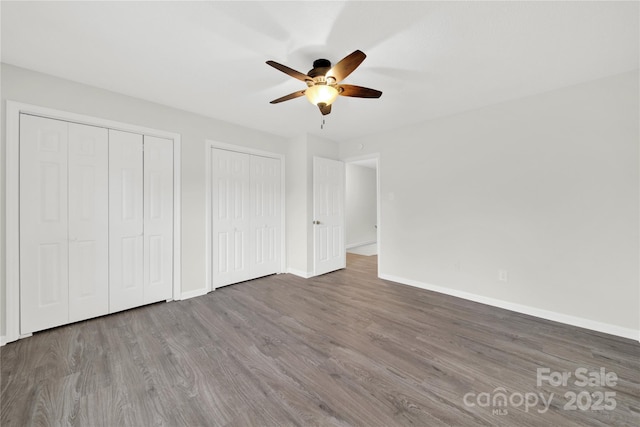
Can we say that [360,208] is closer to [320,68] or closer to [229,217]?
[229,217]

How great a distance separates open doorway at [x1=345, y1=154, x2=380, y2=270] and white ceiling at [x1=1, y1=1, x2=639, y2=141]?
14.9ft

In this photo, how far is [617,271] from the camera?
2340mm

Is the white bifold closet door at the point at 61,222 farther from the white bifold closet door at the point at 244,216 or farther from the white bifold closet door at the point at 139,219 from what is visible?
the white bifold closet door at the point at 244,216

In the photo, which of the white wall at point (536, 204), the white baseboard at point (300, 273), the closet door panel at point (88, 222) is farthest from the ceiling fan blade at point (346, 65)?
the white baseboard at point (300, 273)

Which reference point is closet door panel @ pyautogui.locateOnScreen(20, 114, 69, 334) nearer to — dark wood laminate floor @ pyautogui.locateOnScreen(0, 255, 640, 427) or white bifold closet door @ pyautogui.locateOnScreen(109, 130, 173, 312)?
dark wood laminate floor @ pyautogui.locateOnScreen(0, 255, 640, 427)

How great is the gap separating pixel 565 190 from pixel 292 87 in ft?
10.1

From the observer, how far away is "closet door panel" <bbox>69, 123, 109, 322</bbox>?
2.48 m

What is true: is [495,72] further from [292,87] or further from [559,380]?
[559,380]

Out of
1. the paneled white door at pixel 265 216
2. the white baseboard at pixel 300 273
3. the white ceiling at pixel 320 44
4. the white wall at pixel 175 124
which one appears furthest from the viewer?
the white baseboard at pixel 300 273

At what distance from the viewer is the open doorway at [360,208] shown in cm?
720

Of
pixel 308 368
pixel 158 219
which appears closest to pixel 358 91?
pixel 308 368

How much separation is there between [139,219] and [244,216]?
4.48 ft

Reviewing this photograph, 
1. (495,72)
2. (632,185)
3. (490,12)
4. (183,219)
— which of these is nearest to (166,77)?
(183,219)

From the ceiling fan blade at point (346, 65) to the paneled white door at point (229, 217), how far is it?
227 cm
